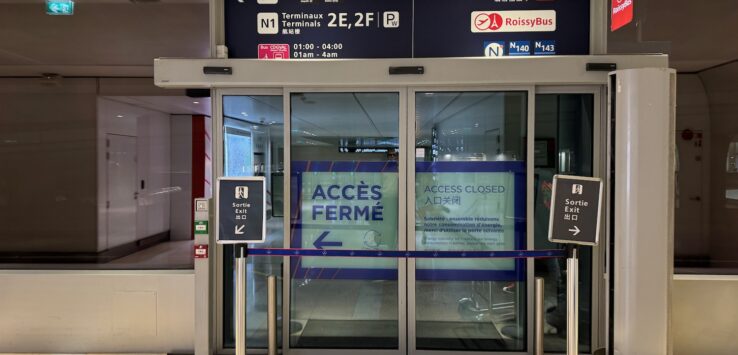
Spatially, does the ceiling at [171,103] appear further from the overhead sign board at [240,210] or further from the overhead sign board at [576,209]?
the overhead sign board at [576,209]

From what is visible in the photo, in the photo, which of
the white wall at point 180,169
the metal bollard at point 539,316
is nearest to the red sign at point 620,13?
the metal bollard at point 539,316

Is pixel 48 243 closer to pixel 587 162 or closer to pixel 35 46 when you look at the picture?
pixel 35 46

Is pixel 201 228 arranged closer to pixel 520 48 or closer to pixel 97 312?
pixel 97 312

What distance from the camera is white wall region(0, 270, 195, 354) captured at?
425 cm

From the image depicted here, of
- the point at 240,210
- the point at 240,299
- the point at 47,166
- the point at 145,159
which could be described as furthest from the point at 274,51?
the point at 145,159

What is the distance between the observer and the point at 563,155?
4258mm

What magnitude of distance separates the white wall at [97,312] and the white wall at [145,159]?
17.1 feet

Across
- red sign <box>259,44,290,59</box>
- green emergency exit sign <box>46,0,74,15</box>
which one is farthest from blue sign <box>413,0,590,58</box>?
green emergency exit sign <box>46,0,74,15</box>

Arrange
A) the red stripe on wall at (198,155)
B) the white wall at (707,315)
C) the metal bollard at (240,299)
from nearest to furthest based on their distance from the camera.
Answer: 1. the metal bollard at (240,299)
2. the white wall at (707,315)
3. the red stripe on wall at (198,155)

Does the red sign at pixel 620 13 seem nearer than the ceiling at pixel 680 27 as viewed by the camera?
Yes

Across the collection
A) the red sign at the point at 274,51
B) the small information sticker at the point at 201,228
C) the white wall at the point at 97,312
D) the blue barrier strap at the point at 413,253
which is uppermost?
the red sign at the point at 274,51

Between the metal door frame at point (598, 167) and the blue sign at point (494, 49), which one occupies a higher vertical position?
the blue sign at point (494, 49)

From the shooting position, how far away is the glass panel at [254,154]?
4285 mm

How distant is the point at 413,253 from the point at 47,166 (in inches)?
325
